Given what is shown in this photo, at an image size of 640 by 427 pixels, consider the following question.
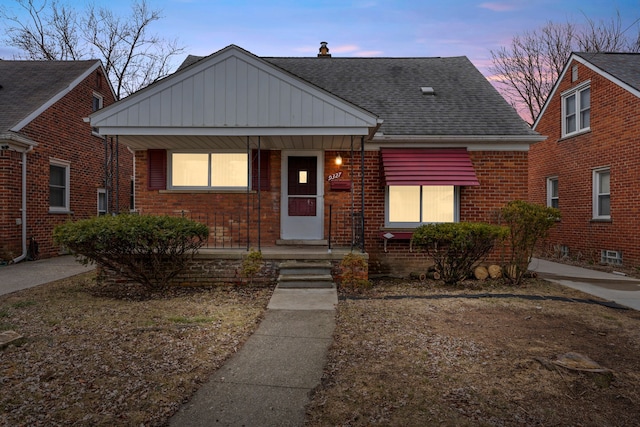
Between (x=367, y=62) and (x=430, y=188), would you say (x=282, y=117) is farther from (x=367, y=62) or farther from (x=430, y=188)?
(x=367, y=62)

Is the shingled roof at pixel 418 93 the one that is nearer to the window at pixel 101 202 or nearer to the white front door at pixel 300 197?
the white front door at pixel 300 197

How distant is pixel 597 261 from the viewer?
37.0 ft

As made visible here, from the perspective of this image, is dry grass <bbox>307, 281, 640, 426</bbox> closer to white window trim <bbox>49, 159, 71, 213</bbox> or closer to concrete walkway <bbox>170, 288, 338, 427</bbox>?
concrete walkway <bbox>170, 288, 338, 427</bbox>

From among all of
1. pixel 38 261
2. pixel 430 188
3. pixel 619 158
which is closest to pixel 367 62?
pixel 430 188

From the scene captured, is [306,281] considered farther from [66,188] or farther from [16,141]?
[66,188]

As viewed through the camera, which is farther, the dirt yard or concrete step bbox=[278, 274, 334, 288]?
concrete step bbox=[278, 274, 334, 288]

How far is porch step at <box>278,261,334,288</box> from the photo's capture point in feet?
22.7

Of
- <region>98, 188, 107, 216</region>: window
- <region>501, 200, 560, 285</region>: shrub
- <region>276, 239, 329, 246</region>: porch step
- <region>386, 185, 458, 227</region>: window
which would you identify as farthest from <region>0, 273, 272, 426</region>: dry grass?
<region>98, 188, 107, 216</region>: window

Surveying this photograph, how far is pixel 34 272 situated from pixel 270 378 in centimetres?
866

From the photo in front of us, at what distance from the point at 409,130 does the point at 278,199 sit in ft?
11.2

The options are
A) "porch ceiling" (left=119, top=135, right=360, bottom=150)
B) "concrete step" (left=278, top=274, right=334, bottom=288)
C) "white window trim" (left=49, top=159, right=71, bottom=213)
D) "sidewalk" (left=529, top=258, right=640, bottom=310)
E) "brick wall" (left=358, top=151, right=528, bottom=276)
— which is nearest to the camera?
"sidewalk" (left=529, top=258, right=640, bottom=310)

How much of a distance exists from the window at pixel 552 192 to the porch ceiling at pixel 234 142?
9.00 m

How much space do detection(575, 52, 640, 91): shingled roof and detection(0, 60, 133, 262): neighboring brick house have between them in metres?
13.3

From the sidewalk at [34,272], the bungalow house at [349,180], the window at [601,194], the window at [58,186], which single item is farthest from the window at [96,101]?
the window at [601,194]
